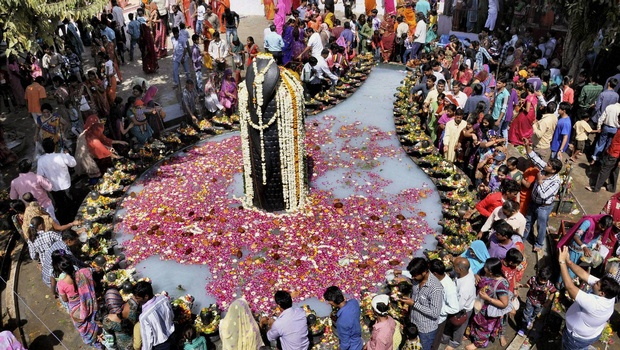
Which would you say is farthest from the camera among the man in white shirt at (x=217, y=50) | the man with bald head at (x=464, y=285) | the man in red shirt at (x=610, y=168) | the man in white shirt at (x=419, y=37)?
the man in white shirt at (x=419, y=37)

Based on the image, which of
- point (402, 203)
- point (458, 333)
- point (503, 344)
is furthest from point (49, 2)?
point (503, 344)

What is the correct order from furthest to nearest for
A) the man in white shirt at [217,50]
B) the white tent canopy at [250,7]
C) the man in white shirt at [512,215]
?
1. the white tent canopy at [250,7]
2. the man in white shirt at [217,50]
3. the man in white shirt at [512,215]

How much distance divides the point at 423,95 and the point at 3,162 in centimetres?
1019

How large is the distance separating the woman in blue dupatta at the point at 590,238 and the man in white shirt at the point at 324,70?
7769mm

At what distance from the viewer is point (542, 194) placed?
8539mm

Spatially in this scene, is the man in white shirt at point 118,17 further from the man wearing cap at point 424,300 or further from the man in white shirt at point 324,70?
the man wearing cap at point 424,300

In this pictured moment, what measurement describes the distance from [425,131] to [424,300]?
6377 mm

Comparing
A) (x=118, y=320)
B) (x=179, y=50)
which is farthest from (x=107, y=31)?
(x=118, y=320)

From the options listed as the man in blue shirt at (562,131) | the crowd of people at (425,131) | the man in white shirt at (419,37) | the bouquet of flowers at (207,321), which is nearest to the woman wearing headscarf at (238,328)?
the crowd of people at (425,131)

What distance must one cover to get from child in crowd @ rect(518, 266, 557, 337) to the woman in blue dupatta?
95cm

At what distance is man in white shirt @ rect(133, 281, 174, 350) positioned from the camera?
246 inches

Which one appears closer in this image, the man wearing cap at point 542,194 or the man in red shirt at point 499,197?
the man in red shirt at point 499,197

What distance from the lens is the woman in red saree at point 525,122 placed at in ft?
37.6

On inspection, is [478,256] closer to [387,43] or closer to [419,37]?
[419,37]
